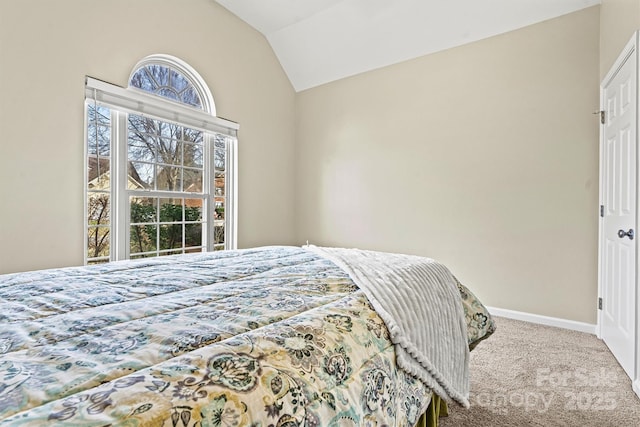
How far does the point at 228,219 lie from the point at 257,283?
2.66 metres

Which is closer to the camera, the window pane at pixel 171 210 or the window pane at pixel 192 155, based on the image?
the window pane at pixel 171 210

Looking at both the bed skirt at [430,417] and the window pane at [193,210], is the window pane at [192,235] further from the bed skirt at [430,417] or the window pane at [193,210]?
the bed skirt at [430,417]

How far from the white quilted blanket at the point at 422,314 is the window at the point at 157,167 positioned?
84.3 inches

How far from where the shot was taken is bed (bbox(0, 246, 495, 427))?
1.77 ft

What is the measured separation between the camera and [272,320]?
0.89 metres

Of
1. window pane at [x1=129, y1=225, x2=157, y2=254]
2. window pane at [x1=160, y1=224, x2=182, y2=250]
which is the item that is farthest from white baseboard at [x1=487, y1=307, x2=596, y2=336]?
window pane at [x1=129, y1=225, x2=157, y2=254]

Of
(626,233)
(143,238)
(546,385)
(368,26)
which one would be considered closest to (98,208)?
(143,238)

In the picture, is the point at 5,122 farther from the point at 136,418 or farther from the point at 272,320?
the point at 136,418

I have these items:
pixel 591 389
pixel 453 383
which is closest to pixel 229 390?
pixel 453 383

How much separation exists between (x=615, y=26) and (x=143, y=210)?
390cm

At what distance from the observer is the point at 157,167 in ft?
10.5

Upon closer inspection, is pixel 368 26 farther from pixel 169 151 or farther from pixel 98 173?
pixel 98 173

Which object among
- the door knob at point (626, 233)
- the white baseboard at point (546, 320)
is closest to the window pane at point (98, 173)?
the white baseboard at point (546, 320)

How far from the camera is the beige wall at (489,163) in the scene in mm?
2865
